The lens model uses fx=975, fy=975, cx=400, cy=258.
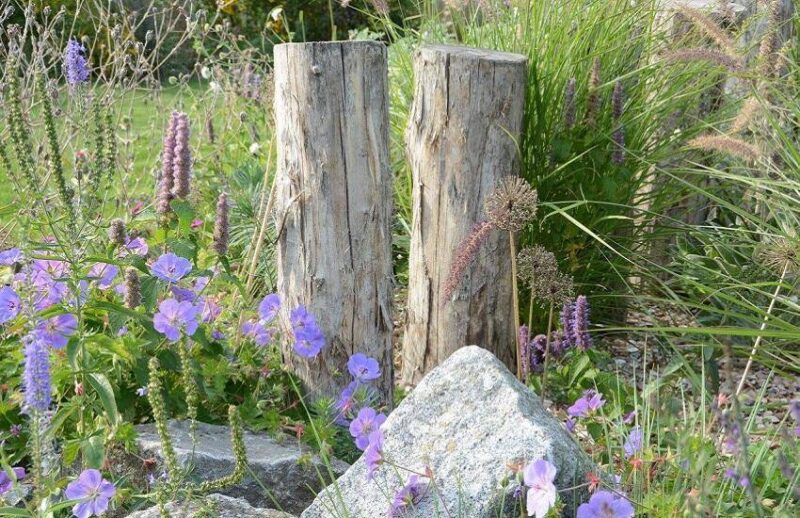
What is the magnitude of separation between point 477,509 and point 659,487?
0.46 m

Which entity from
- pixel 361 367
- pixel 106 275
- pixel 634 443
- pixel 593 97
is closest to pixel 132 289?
pixel 106 275

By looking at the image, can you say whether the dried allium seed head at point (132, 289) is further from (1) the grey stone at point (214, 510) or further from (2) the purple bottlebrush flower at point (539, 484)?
(2) the purple bottlebrush flower at point (539, 484)

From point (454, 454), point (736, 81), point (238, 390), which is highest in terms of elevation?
point (736, 81)

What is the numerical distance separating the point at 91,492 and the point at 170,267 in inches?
29.7

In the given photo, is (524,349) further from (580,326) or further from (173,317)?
(173,317)

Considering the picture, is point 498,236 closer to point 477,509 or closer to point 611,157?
point 611,157

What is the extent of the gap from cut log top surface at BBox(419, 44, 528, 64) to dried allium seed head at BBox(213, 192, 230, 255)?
3.41 ft

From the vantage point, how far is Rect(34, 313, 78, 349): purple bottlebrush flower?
7.88ft

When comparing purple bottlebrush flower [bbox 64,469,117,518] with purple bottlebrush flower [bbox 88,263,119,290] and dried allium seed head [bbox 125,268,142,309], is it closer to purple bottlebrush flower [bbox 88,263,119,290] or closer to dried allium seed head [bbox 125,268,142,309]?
dried allium seed head [bbox 125,268,142,309]

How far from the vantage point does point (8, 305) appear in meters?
2.54

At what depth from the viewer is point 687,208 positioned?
436 cm

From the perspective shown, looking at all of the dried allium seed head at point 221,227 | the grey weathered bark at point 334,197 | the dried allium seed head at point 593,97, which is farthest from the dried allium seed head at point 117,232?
the dried allium seed head at point 593,97

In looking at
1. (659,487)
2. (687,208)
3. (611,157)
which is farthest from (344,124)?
(687,208)

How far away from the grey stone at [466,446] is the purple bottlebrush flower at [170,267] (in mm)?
752
